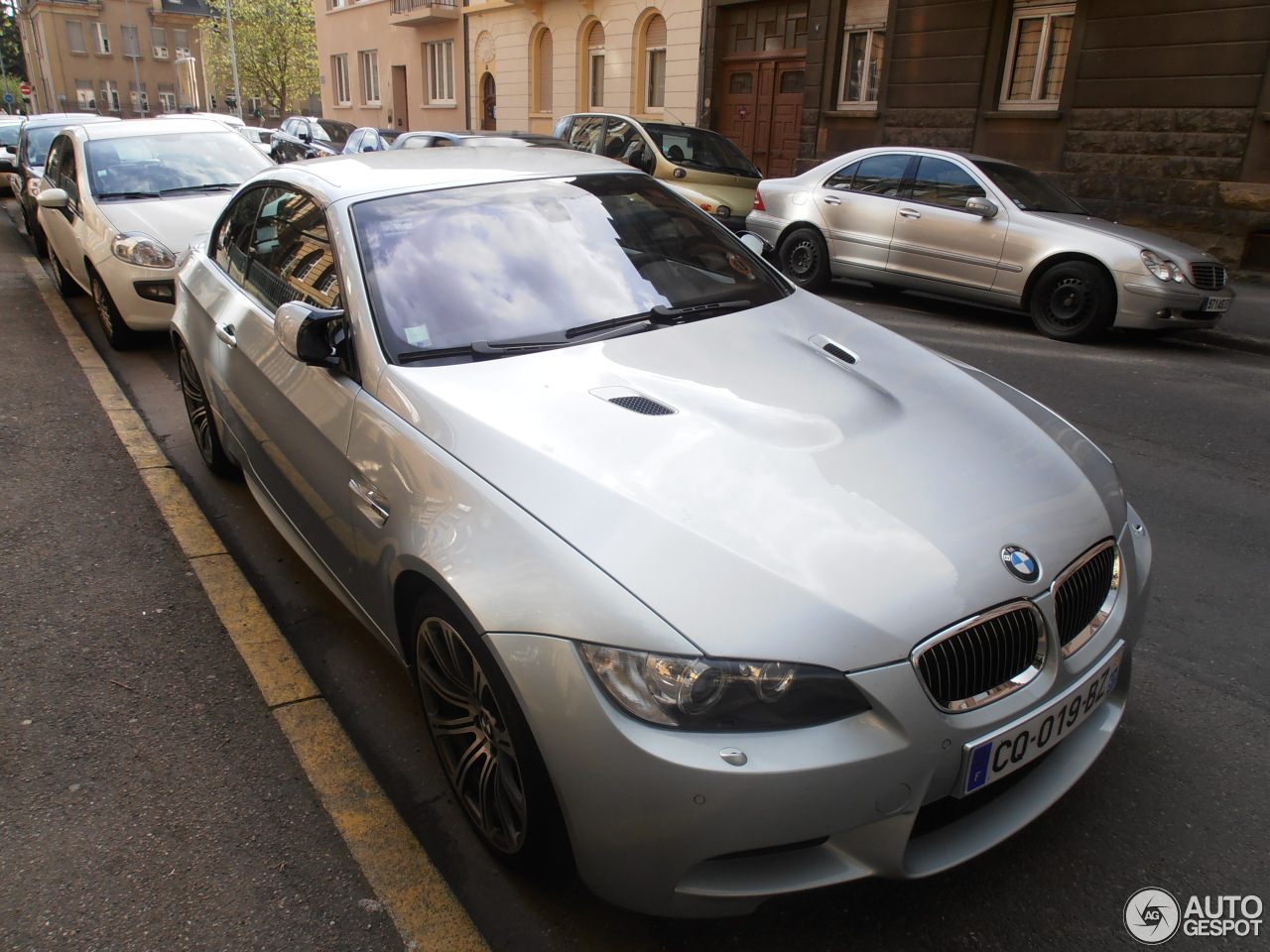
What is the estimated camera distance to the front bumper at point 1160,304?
762 cm

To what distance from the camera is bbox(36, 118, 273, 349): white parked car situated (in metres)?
6.70

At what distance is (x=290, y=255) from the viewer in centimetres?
336

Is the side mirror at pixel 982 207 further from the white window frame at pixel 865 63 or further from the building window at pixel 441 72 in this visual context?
the building window at pixel 441 72

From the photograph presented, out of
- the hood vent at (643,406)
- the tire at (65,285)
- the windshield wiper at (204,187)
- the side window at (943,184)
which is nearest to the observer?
the hood vent at (643,406)

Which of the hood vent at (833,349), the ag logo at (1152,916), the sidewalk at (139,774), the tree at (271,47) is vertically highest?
the tree at (271,47)

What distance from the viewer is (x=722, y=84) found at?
65.8 ft

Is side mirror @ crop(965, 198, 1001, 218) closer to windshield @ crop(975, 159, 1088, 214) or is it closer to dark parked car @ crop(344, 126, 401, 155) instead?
windshield @ crop(975, 159, 1088, 214)

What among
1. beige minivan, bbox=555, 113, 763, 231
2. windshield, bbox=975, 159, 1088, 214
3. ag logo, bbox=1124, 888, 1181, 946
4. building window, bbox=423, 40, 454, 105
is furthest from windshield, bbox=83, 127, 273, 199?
building window, bbox=423, 40, 454, 105

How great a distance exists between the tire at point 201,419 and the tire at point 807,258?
→ 22.4 ft

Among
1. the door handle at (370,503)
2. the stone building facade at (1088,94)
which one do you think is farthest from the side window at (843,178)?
the door handle at (370,503)

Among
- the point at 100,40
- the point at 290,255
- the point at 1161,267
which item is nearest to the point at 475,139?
the point at 1161,267

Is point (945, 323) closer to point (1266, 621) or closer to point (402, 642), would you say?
point (1266, 621)

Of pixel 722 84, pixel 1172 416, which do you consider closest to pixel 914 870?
pixel 1172 416

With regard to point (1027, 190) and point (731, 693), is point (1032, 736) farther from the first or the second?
point (1027, 190)
